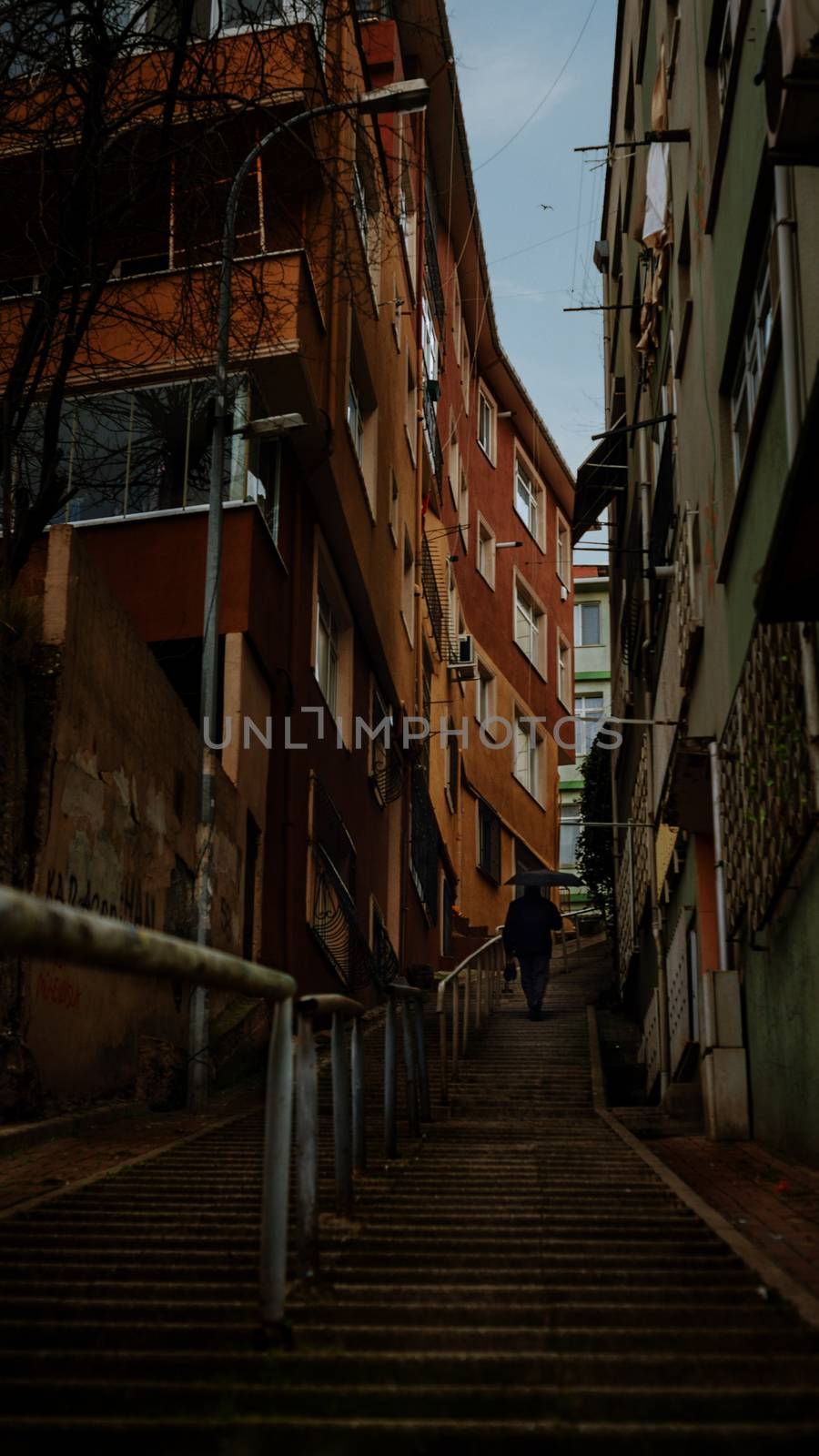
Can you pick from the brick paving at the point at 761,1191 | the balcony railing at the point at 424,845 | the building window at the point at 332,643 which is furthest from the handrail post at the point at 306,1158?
the balcony railing at the point at 424,845

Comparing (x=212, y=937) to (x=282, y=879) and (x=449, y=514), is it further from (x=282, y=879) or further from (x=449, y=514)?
(x=449, y=514)

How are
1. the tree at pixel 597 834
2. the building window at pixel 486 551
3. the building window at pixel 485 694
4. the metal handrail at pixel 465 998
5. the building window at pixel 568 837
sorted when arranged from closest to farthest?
the metal handrail at pixel 465 998 → the tree at pixel 597 834 → the building window at pixel 485 694 → the building window at pixel 486 551 → the building window at pixel 568 837

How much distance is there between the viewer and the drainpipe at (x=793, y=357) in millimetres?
7504

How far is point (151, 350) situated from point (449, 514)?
18365mm

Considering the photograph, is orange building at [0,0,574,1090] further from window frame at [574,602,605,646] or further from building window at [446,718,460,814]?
window frame at [574,602,605,646]

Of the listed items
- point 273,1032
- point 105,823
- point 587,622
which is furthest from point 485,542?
point 273,1032

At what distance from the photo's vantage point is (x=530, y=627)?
42.4 m

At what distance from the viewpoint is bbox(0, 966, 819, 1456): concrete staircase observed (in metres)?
2.88

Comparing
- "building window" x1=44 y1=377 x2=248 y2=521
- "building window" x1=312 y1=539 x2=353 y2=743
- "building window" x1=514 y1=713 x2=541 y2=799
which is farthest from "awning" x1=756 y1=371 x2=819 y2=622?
"building window" x1=514 y1=713 x2=541 y2=799

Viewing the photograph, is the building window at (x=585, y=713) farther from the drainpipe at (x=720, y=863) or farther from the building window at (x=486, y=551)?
the drainpipe at (x=720, y=863)

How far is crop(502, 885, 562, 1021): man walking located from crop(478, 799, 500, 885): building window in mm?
15955

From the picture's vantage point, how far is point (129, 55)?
9969mm

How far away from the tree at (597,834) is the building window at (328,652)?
51.2ft

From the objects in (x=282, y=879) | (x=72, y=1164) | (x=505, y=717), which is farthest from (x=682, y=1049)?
(x=505, y=717)
